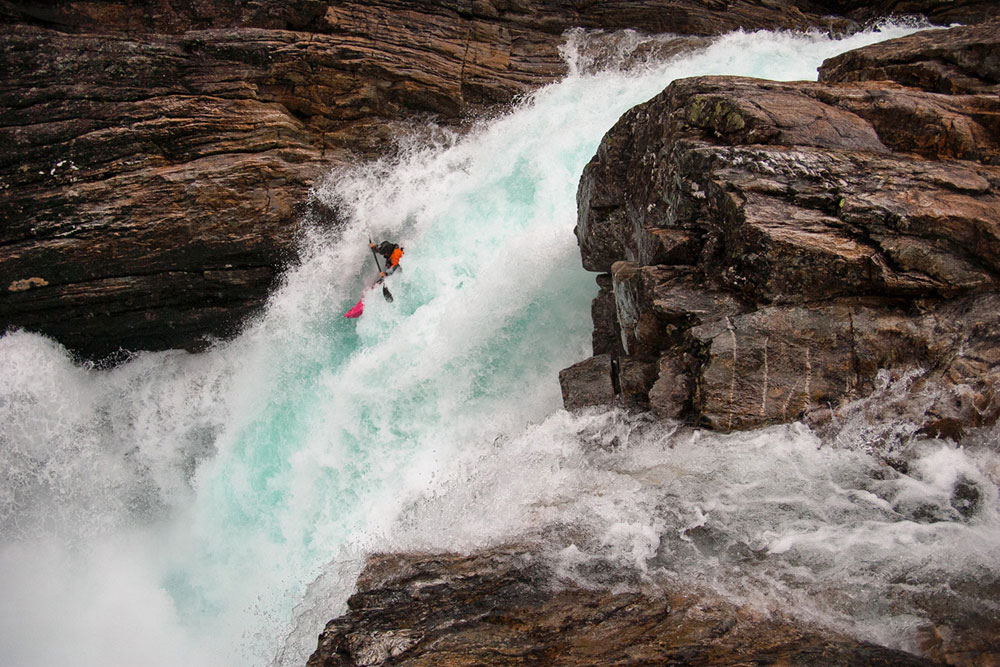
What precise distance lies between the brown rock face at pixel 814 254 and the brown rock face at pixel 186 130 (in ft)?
23.2

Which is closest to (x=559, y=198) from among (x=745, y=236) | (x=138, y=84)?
(x=745, y=236)

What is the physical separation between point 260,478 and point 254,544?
1086mm

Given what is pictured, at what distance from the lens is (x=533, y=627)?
5.89 meters

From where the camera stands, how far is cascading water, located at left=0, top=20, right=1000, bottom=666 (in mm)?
6148

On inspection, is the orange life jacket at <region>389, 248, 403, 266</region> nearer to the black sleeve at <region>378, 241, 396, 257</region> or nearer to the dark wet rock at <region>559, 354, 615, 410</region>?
the black sleeve at <region>378, 241, 396, 257</region>

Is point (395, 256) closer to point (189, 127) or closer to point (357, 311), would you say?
point (357, 311)

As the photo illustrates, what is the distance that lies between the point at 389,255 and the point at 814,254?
25.2 ft

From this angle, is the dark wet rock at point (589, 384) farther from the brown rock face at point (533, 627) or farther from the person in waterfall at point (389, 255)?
the person in waterfall at point (389, 255)

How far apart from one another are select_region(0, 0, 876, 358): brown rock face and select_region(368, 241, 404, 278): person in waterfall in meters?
1.69

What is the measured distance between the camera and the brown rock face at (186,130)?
11.3 meters

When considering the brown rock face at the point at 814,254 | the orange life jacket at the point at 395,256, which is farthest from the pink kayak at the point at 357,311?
the brown rock face at the point at 814,254

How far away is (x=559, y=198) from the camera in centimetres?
1209

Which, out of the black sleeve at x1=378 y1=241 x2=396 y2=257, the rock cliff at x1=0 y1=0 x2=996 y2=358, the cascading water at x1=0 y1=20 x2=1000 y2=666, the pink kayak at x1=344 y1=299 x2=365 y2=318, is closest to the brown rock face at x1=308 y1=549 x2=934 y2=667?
the cascading water at x1=0 y1=20 x2=1000 y2=666

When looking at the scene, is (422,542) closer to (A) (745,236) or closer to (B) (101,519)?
(A) (745,236)
